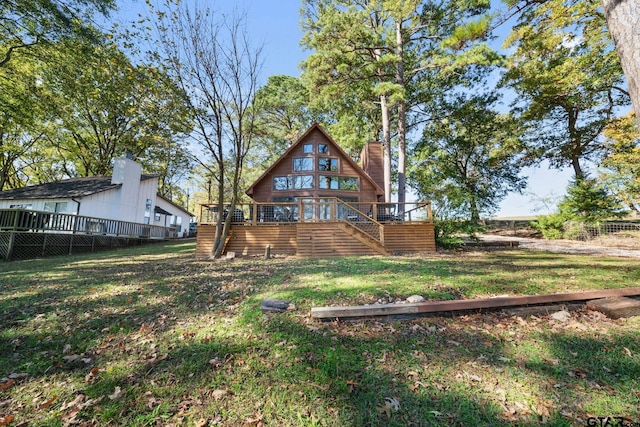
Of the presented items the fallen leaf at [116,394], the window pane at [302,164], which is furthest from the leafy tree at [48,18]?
the fallen leaf at [116,394]

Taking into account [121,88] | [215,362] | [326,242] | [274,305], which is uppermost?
[121,88]

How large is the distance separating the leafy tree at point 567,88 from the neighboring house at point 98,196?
24126mm

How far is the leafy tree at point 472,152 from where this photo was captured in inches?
760

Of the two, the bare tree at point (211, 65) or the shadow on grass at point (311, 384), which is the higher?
the bare tree at point (211, 65)

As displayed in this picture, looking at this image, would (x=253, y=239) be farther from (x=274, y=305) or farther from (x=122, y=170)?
(x=122, y=170)

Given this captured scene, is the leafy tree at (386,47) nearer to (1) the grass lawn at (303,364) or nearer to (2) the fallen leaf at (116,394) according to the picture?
(1) the grass lawn at (303,364)

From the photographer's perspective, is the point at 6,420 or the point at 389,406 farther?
the point at 389,406

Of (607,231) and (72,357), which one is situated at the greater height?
(607,231)

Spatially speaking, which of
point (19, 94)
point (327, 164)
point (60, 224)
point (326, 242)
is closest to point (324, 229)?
point (326, 242)

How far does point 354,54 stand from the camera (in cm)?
1392

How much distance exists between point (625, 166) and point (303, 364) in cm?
2085

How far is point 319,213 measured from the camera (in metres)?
10.6

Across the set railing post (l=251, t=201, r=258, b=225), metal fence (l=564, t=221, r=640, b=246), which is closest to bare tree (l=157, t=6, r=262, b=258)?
railing post (l=251, t=201, r=258, b=225)

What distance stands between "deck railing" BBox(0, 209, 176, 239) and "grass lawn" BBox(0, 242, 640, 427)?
328 inches
